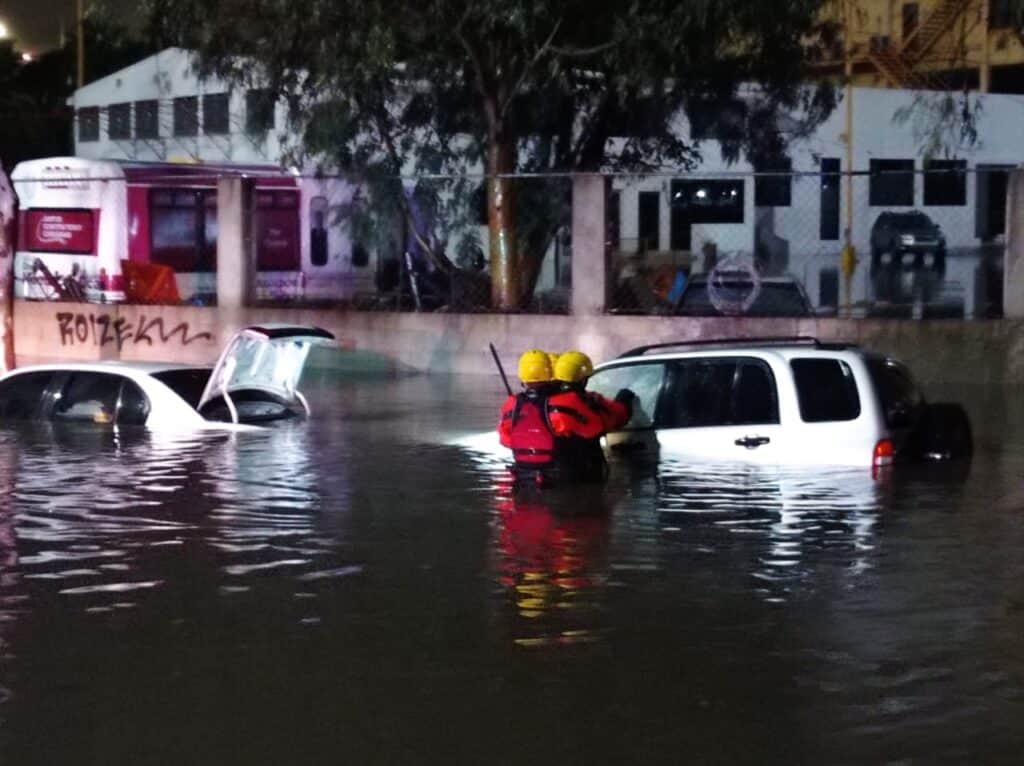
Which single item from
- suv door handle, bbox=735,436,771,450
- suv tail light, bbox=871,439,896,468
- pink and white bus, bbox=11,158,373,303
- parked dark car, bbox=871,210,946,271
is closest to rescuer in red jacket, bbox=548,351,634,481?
suv door handle, bbox=735,436,771,450

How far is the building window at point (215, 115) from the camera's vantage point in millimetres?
43422

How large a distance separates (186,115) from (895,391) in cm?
3572

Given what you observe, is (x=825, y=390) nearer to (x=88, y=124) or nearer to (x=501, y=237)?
(x=501, y=237)

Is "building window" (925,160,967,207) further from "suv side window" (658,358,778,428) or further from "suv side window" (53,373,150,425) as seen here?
"suv side window" (658,358,778,428)

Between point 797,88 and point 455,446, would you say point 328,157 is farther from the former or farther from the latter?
point 455,446

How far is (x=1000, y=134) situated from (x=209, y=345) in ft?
105

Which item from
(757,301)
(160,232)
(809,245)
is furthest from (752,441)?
(809,245)

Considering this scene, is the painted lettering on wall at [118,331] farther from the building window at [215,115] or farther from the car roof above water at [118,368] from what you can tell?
the building window at [215,115]

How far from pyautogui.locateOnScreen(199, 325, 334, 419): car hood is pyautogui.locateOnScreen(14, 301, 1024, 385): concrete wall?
19.1 ft

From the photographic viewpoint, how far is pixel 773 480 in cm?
1295

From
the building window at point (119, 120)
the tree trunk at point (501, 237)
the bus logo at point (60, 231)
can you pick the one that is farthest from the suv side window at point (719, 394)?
the building window at point (119, 120)

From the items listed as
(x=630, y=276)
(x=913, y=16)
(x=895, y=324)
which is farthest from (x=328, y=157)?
(x=913, y=16)

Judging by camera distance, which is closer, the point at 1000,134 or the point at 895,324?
the point at 895,324

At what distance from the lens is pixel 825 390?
12.5m
